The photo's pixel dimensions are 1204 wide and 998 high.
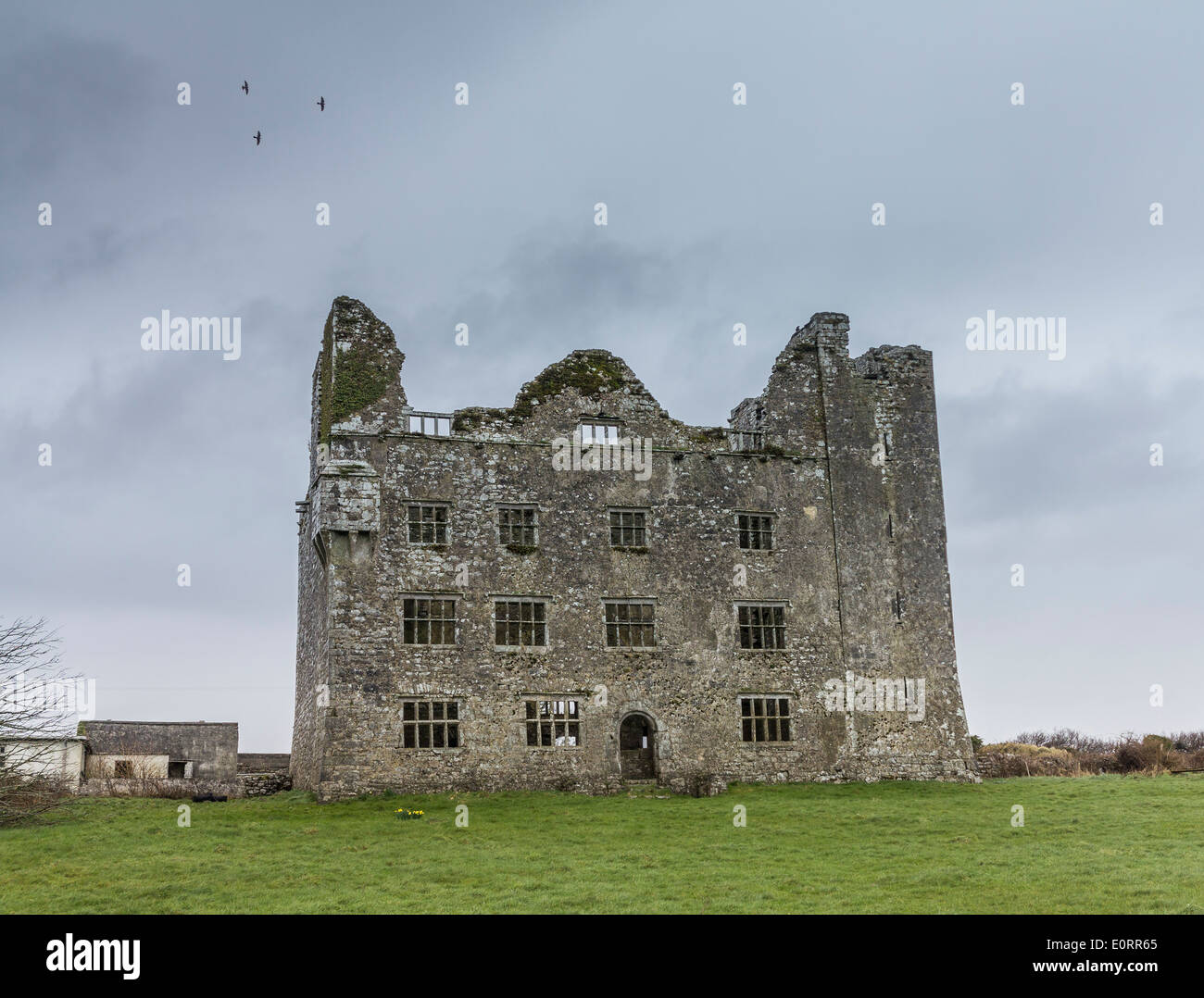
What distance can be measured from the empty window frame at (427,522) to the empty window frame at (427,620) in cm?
177

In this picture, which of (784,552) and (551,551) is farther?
(784,552)

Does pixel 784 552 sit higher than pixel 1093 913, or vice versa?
pixel 784 552

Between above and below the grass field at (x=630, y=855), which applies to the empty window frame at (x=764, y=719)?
above

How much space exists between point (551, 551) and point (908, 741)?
43.8 feet

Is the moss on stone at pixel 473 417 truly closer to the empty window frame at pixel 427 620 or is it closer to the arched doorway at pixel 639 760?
the empty window frame at pixel 427 620

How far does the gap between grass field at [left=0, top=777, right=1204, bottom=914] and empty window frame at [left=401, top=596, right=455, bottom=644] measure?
4525 mm

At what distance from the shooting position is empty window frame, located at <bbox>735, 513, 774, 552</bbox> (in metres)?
37.4

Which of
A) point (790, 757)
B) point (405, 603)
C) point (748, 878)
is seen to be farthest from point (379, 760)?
point (748, 878)

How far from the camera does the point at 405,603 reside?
33750 mm

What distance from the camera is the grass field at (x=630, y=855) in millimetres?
17891

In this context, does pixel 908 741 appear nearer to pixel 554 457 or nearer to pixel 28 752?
pixel 554 457

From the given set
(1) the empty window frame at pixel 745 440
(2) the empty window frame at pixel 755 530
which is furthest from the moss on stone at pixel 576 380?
(2) the empty window frame at pixel 755 530

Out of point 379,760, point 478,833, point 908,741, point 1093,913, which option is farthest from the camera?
point 908,741

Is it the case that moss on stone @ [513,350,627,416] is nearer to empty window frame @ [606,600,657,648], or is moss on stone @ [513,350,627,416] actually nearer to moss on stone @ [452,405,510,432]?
moss on stone @ [452,405,510,432]
